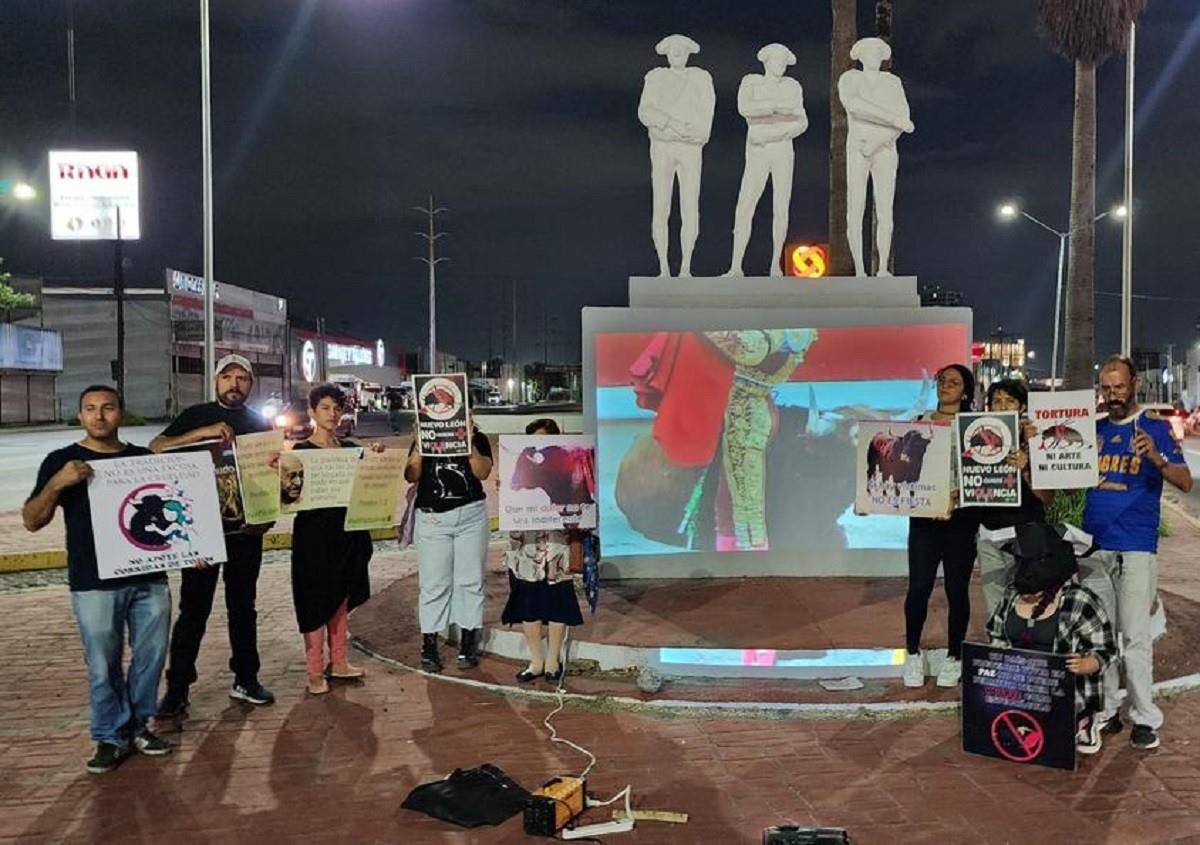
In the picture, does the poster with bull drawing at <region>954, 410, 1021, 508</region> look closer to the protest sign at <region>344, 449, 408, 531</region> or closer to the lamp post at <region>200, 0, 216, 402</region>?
the protest sign at <region>344, 449, 408, 531</region>

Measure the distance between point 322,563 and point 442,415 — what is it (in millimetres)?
1167

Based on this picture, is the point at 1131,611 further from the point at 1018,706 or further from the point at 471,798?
the point at 471,798

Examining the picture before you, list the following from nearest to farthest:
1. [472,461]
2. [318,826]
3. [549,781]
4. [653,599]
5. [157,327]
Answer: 1. [318,826]
2. [549,781]
3. [472,461]
4. [653,599]
5. [157,327]

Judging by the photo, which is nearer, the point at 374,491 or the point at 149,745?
the point at 149,745

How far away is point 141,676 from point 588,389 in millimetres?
4754

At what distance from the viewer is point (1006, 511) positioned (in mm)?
5703

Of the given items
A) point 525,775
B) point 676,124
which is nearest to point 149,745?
point 525,775

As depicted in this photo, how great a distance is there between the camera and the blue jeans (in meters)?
4.91

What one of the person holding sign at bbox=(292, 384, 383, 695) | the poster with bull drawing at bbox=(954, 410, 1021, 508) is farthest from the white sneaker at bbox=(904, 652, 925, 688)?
the person holding sign at bbox=(292, 384, 383, 695)

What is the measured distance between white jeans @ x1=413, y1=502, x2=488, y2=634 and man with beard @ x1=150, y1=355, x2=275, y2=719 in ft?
3.42

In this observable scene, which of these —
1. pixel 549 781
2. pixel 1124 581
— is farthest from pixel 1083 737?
pixel 549 781

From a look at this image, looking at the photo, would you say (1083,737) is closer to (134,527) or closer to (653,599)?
(653,599)

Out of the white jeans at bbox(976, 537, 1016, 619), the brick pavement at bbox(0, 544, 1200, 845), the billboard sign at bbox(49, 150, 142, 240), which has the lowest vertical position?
the brick pavement at bbox(0, 544, 1200, 845)

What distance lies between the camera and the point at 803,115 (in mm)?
9242
